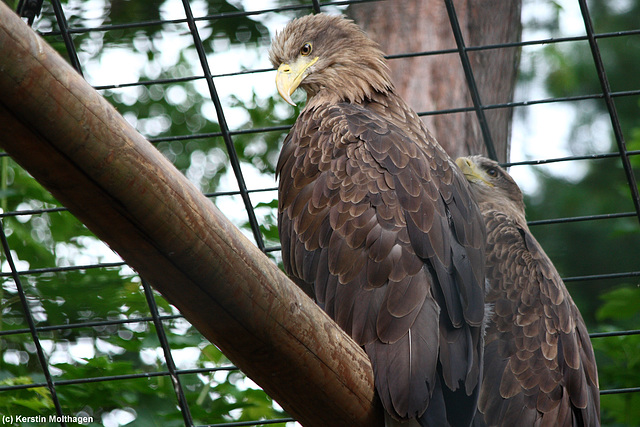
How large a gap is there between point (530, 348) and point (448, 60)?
225 centimetres

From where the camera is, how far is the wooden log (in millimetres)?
1676

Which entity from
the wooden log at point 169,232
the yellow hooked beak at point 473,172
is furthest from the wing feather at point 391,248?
the yellow hooked beak at point 473,172

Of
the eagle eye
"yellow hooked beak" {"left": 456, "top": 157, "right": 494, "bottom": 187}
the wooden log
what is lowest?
the wooden log

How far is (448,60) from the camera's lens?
16.8ft

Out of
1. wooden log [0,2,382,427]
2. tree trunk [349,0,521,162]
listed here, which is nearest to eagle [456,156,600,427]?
wooden log [0,2,382,427]

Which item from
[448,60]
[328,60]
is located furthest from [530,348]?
[448,60]

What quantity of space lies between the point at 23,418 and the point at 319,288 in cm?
187

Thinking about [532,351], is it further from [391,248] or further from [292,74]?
[292,74]

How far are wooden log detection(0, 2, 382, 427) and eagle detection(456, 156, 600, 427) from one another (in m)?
1.16

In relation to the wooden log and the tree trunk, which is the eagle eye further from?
the wooden log

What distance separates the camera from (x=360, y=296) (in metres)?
2.86

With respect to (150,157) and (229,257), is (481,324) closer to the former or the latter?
(229,257)

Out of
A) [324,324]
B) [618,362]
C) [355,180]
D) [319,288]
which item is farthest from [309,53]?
[618,362]

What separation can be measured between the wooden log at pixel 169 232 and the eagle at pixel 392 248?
0.26m
